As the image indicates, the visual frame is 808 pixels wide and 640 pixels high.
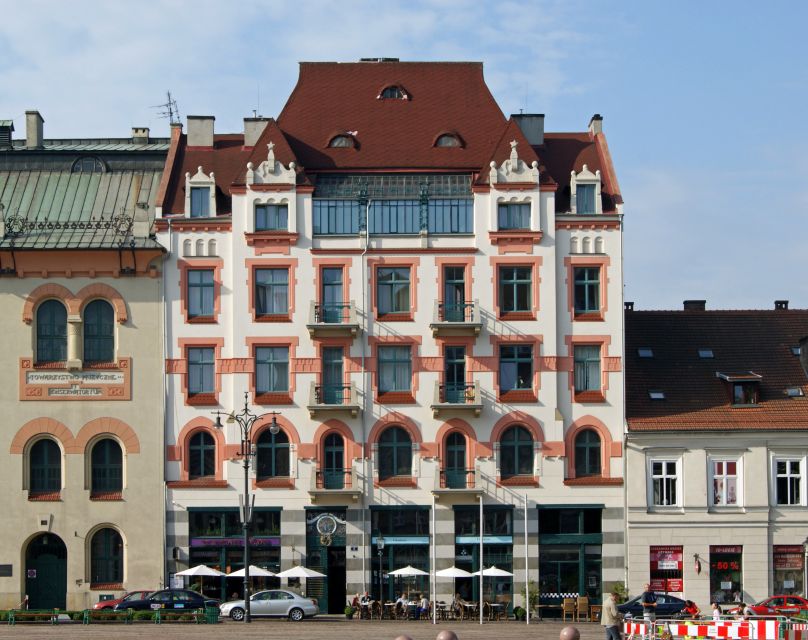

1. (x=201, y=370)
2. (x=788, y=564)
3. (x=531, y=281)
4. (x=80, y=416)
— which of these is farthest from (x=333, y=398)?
(x=788, y=564)

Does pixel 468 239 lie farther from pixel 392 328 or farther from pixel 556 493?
pixel 556 493

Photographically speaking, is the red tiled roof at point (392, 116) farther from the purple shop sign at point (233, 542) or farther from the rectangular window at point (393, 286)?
the purple shop sign at point (233, 542)

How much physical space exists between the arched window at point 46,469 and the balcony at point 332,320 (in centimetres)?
1230

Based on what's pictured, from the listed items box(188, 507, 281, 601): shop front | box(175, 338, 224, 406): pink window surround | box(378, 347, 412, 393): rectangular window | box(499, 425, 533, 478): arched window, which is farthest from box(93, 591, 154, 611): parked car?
box(499, 425, 533, 478): arched window

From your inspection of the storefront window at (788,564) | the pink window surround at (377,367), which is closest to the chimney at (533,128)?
the pink window surround at (377,367)

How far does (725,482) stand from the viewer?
243 feet

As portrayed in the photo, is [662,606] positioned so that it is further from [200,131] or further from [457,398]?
[200,131]

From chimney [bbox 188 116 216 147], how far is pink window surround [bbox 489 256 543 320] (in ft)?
48.6

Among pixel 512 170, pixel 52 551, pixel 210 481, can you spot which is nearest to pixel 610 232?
pixel 512 170

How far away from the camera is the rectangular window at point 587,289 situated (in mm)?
75000

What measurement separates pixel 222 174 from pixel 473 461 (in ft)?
56.6

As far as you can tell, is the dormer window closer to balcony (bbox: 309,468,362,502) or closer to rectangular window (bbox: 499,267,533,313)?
rectangular window (bbox: 499,267,533,313)

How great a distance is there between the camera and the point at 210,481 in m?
73.8

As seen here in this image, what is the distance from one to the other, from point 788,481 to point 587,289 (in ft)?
39.2
